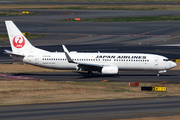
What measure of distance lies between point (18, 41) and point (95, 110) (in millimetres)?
31615

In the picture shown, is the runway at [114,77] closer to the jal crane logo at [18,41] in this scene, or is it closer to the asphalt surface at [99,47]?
the asphalt surface at [99,47]

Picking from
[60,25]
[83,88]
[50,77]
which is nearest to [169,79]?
[83,88]

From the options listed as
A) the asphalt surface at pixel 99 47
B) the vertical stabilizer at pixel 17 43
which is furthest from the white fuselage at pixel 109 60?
the asphalt surface at pixel 99 47

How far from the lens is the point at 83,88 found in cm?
4909

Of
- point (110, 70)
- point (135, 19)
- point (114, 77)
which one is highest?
point (135, 19)

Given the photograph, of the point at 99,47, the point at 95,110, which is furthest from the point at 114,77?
the point at 99,47

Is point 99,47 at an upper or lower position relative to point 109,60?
upper

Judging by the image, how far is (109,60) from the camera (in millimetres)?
60156

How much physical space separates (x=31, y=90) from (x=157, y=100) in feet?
58.6

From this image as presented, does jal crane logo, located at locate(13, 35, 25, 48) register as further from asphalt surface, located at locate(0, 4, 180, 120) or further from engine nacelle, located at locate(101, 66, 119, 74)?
engine nacelle, located at locate(101, 66, 119, 74)

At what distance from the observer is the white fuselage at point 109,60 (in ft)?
196

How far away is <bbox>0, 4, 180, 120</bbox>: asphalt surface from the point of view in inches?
1348

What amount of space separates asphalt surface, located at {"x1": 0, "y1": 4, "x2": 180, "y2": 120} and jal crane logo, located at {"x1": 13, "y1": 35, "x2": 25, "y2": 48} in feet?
17.9

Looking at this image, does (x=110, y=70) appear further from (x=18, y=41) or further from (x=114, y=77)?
(x=18, y=41)
